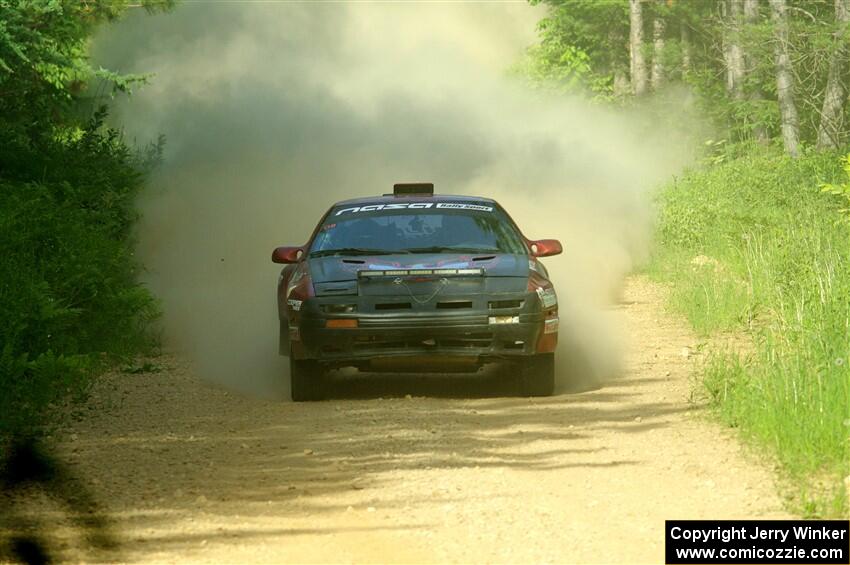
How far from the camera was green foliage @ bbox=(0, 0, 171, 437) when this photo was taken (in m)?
11.8

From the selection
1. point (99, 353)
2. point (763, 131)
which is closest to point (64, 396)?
point (99, 353)

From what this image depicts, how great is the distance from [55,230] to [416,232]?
4.46m

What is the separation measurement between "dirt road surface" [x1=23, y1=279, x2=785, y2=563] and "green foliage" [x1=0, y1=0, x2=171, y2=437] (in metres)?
0.57

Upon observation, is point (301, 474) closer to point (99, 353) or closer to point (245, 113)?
point (99, 353)

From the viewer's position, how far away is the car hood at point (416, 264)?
12.5 meters

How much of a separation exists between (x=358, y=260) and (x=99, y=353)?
376cm

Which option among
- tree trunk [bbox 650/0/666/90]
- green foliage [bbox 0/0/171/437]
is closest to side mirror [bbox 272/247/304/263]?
green foliage [bbox 0/0/171/437]

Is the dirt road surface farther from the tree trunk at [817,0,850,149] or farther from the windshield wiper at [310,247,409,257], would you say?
the tree trunk at [817,0,850,149]

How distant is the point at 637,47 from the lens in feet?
152

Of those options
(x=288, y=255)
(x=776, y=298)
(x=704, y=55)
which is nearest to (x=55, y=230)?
(x=288, y=255)

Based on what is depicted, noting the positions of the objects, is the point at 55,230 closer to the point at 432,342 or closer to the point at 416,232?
the point at 416,232

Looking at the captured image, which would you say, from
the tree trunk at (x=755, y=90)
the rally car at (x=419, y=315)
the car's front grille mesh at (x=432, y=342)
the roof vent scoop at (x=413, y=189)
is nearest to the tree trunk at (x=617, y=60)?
the tree trunk at (x=755, y=90)

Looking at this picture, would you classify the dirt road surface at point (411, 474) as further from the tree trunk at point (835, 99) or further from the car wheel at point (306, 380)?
the tree trunk at point (835, 99)

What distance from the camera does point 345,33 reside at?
49.2m
